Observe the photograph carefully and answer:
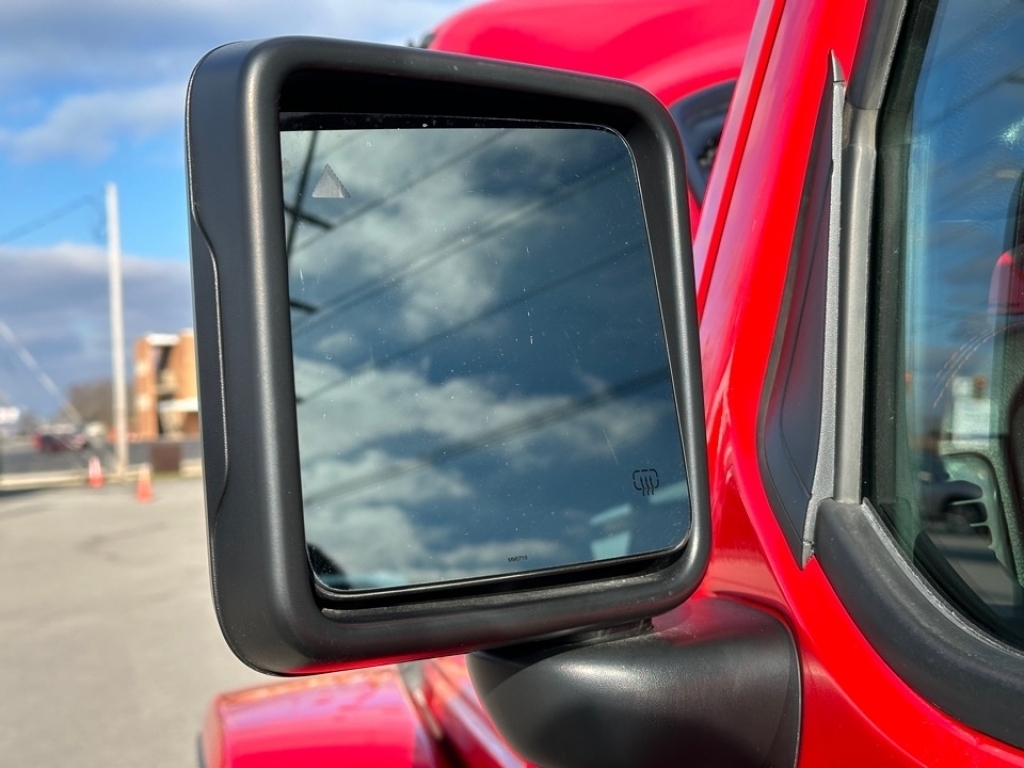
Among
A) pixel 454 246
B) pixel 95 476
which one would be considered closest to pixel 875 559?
pixel 454 246

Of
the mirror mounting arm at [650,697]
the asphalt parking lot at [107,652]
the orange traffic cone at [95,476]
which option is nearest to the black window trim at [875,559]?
the mirror mounting arm at [650,697]

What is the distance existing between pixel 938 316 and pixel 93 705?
6250 mm

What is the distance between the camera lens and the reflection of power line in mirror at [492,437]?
3.03ft

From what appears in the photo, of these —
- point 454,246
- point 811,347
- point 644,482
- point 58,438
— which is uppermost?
point 454,246

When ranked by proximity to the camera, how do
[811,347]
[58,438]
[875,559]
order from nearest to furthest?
[875,559] → [811,347] → [58,438]

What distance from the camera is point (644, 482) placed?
110cm

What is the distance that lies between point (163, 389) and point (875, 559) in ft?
212

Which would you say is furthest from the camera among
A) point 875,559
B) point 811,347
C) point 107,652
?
point 107,652

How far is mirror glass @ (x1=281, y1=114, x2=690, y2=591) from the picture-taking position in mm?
912

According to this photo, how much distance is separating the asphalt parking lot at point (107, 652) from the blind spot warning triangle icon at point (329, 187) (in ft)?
14.3

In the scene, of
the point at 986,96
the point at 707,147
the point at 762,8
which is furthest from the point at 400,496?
the point at 707,147

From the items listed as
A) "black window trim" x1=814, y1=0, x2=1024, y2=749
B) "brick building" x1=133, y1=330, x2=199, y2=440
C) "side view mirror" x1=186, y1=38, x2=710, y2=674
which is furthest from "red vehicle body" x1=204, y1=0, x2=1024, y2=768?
"brick building" x1=133, y1=330, x2=199, y2=440

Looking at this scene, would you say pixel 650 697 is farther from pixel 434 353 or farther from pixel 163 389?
pixel 163 389

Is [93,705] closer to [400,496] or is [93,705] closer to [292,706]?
[292,706]
